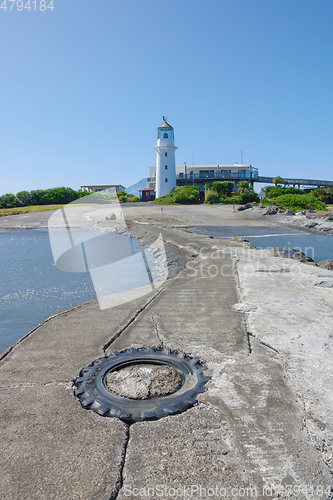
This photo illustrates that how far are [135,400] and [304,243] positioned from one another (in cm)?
1810

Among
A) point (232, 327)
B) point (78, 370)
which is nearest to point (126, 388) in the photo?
point (78, 370)

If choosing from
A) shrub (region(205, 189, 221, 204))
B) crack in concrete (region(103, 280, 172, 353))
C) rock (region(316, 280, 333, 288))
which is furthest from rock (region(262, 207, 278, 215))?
crack in concrete (region(103, 280, 172, 353))

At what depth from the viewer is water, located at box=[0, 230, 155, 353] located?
7164 mm

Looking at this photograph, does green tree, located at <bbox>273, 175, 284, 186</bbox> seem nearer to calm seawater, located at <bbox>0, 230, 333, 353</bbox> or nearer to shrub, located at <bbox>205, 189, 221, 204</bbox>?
shrub, located at <bbox>205, 189, 221, 204</bbox>

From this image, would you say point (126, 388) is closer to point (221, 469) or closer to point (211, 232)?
point (221, 469)

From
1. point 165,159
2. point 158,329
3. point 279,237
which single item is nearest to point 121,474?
point 158,329

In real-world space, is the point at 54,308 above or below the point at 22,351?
below

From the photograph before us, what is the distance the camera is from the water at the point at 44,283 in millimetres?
7164

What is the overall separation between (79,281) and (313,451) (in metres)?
8.83

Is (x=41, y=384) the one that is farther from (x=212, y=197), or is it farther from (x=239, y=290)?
(x=212, y=197)

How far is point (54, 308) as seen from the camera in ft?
25.5

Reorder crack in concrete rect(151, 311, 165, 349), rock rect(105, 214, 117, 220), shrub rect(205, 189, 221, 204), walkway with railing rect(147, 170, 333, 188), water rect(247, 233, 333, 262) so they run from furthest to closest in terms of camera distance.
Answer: walkway with railing rect(147, 170, 333, 188) < shrub rect(205, 189, 221, 204) < rock rect(105, 214, 117, 220) < water rect(247, 233, 333, 262) < crack in concrete rect(151, 311, 165, 349)

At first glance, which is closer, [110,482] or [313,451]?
[110,482]

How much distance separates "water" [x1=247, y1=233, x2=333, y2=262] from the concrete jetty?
36.1 feet
